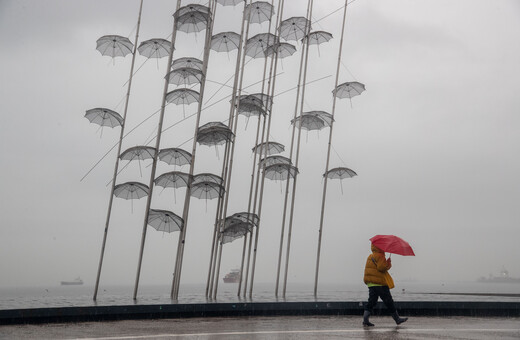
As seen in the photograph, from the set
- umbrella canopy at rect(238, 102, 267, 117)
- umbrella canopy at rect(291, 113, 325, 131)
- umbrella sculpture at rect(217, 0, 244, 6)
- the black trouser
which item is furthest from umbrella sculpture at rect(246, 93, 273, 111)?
the black trouser

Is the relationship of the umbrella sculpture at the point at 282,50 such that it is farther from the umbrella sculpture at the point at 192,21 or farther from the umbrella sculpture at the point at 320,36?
the umbrella sculpture at the point at 192,21

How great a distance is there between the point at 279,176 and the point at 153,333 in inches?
373

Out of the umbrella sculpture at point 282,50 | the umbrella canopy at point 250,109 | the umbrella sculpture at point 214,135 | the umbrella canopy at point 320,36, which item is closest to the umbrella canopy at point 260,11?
the umbrella sculpture at point 282,50

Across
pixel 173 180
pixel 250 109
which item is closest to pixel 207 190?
pixel 173 180

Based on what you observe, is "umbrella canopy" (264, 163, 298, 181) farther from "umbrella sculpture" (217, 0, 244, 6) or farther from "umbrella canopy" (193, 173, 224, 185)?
"umbrella sculpture" (217, 0, 244, 6)

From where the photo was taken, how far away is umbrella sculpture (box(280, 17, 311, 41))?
16.9 meters

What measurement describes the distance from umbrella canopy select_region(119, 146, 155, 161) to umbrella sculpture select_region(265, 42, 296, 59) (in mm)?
4893

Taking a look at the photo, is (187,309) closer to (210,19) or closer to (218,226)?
(218,226)

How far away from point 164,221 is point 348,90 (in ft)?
24.3

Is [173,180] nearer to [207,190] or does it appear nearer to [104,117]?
[207,190]

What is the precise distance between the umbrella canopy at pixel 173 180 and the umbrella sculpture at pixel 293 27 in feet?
19.7

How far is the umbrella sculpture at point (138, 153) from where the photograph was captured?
1406cm

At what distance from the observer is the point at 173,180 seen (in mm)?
14078

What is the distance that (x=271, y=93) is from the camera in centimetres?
1658
